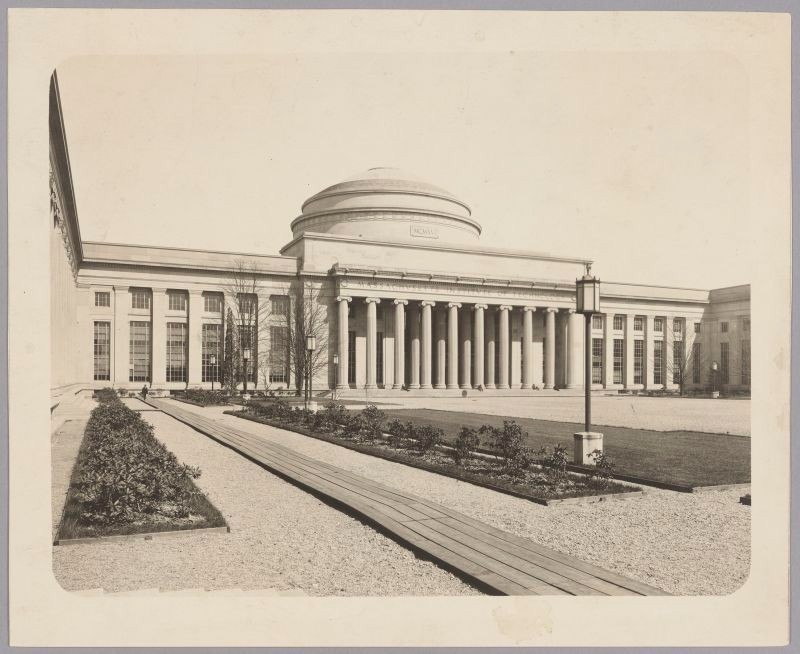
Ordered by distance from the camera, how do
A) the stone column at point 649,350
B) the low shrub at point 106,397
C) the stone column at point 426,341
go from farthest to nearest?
the stone column at point 649,350
the stone column at point 426,341
the low shrub at point 106,397

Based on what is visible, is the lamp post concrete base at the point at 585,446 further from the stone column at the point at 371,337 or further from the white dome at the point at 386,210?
the white dome at the point at 386,210

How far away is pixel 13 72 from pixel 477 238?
67.5 meters

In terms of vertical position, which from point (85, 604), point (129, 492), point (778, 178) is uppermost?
point (778, 178)

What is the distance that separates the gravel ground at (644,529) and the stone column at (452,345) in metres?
49.8

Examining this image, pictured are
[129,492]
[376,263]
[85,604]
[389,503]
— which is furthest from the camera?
[376,263]

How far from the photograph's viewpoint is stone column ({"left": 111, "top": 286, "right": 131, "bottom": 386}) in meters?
54.0

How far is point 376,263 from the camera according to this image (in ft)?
203

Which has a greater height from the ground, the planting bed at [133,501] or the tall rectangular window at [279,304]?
the tall rectangular window at [279,304]

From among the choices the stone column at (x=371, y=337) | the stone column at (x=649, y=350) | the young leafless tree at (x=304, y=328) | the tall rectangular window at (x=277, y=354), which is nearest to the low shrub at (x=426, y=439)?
the young leafless tree at (x=304, y=328)

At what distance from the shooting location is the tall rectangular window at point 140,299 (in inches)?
2189

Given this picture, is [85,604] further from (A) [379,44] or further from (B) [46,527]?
(A) [379,44]

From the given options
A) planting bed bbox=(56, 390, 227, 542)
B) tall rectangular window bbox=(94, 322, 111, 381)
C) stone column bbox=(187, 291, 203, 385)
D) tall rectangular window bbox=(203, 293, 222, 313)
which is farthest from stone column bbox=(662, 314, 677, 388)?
planting bed bbox=(56, 390, 227, 542)

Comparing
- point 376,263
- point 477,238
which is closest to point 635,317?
point 477,238

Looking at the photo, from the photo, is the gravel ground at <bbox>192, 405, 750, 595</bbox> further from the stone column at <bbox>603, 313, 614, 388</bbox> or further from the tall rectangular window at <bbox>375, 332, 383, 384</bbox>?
the stone column at <bbox>603, 313, 614, 388</bbox>
